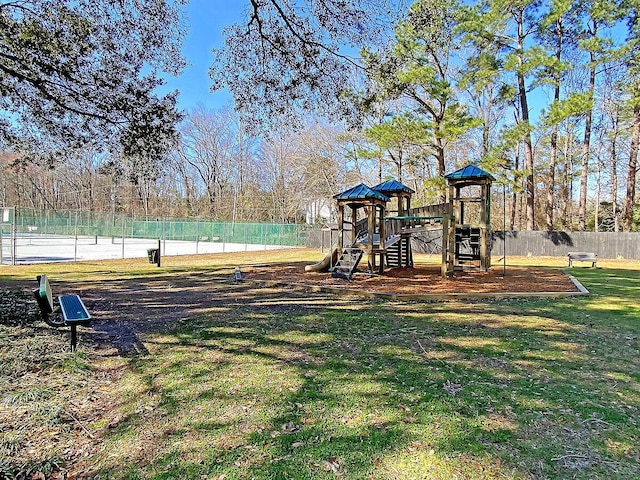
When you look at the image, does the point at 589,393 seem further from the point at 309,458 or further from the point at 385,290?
the point at 385,290

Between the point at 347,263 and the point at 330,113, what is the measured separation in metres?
4.19

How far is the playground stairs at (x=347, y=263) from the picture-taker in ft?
33.3

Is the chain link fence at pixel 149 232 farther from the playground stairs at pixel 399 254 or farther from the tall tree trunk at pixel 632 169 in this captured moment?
the tall tree trunk at pixel 632 169

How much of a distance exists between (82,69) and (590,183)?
99.0 ft

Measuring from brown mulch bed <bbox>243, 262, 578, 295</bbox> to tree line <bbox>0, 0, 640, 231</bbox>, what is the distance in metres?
3.46

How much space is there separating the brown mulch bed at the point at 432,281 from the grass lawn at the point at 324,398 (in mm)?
2656

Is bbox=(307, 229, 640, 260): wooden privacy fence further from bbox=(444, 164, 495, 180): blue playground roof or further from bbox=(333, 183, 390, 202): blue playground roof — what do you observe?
bbox=(333, 183, 390, 202): blue playground roof

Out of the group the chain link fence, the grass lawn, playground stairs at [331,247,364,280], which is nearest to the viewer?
the grass lawn

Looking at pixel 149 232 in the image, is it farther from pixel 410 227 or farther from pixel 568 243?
pixel 568 243

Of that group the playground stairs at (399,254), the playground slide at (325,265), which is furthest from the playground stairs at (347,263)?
the playground stairs at (399,254)

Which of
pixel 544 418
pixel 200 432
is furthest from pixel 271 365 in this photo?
pixel 544 418

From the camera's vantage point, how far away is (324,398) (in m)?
3.05

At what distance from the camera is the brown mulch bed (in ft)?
27.8

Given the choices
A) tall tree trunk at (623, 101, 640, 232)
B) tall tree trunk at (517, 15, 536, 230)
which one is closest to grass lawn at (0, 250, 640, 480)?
tall tree trunk at (517, 15, 536, 230)
